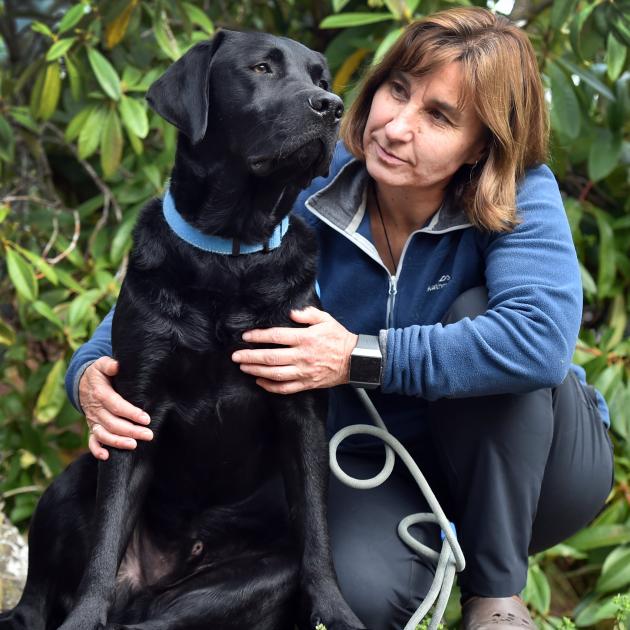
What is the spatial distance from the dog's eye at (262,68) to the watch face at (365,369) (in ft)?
1.68

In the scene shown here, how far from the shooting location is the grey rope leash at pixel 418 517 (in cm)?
167

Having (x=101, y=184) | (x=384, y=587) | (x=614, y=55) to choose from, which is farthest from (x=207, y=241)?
(x=614, y=55)

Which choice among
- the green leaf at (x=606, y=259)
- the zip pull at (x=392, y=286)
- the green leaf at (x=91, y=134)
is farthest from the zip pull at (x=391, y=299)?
the green leaf at (x=606, y=259)

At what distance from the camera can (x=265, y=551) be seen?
1791mm

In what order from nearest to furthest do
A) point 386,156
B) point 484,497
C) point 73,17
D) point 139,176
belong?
point 484,497 < point 386,156 < point 73,17 < point 139,176

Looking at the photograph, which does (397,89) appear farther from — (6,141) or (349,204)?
(6,141)

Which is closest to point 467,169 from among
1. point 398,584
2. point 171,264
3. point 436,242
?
point 436,242

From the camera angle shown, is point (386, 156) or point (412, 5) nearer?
point (386, 156)

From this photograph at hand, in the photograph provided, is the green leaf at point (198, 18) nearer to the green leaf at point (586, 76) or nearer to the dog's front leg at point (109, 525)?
the green leaf at point (586, 76)

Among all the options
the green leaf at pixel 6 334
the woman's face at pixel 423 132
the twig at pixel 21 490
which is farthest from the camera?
the twig at pixel 21 490

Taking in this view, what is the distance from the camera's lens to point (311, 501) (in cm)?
171

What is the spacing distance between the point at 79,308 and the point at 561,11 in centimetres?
132

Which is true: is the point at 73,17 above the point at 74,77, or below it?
above

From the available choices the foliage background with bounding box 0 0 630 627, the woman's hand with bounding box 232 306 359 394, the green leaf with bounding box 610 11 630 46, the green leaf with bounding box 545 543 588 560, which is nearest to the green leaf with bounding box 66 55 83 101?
the foliage background with bounding box 0 0 630 627
